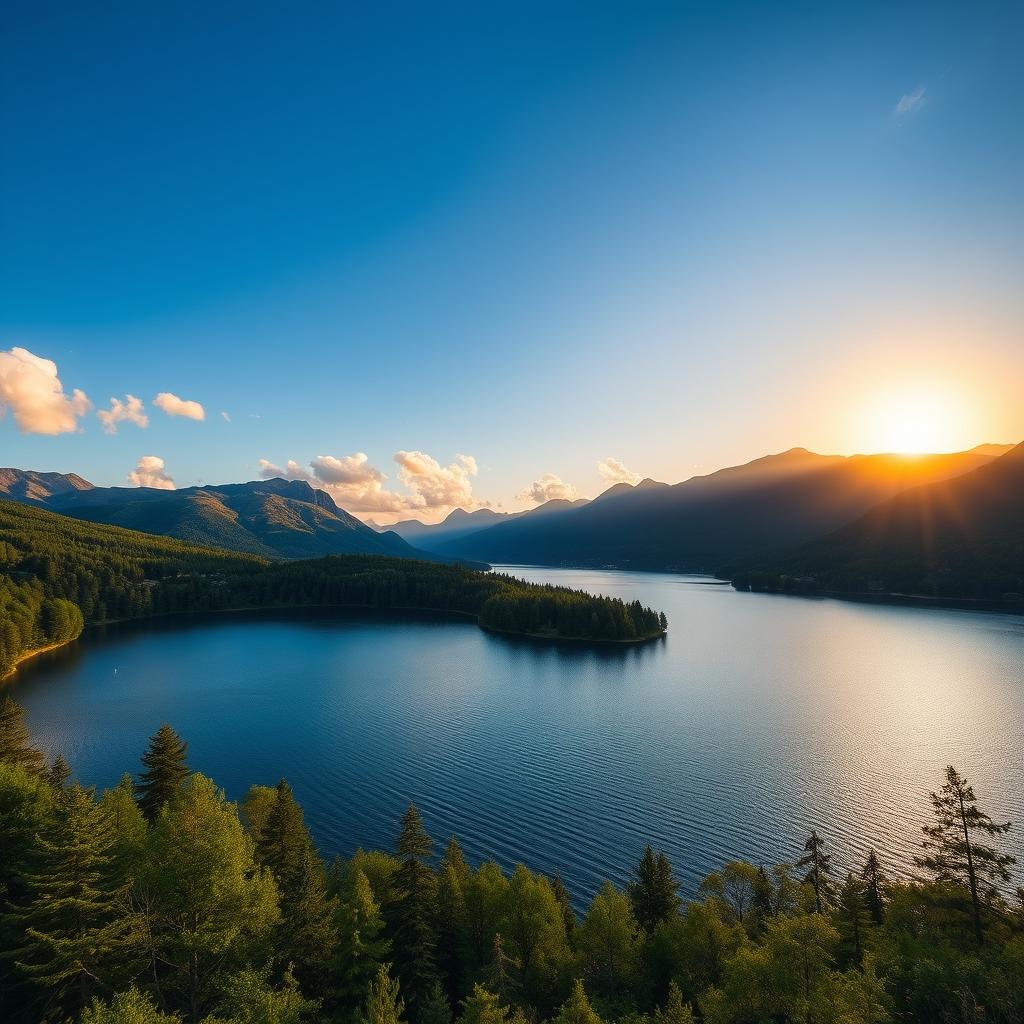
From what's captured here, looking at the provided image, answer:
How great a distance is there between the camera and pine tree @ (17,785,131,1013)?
22609 millimetres

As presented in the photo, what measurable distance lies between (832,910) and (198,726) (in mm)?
85104

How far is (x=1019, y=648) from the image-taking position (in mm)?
135250

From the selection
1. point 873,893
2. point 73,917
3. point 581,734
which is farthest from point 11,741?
point 581,734

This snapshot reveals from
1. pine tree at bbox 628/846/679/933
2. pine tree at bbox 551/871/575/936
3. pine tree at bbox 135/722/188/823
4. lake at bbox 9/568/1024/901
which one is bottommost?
lake at bbox 9/568/1024/901

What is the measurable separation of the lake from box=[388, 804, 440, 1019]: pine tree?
Result: 17402mm

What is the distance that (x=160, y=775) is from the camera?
1658 inches

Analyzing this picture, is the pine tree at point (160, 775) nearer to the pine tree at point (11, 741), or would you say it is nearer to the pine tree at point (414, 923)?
the pine tree at point (11, 741)

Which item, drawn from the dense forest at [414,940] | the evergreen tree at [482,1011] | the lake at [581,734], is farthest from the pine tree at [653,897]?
the evergreen tree at [482,1011]

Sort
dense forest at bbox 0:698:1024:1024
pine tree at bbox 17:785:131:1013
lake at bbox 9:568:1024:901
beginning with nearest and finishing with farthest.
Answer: dense forest at bbox 0:698:1024:1024, pine tree at bbox 17:785:131:1013, lake at bbox 9:568:1024:901

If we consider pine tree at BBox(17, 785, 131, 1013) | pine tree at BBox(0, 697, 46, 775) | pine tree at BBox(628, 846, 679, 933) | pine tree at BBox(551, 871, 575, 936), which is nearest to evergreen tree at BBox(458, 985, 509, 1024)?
pine tree at BBox(17, 785, 131, 1013)

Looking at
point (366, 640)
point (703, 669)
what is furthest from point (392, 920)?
point (366, 640)

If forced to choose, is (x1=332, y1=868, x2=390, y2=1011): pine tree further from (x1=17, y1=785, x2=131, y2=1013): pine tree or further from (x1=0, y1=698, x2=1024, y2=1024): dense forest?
(x1=17, y1=785, x2=131, y2=1013): pine tree

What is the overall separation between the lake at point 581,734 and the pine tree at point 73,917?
87.9ft

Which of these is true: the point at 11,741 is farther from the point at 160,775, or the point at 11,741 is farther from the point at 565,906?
the point at 565,906
